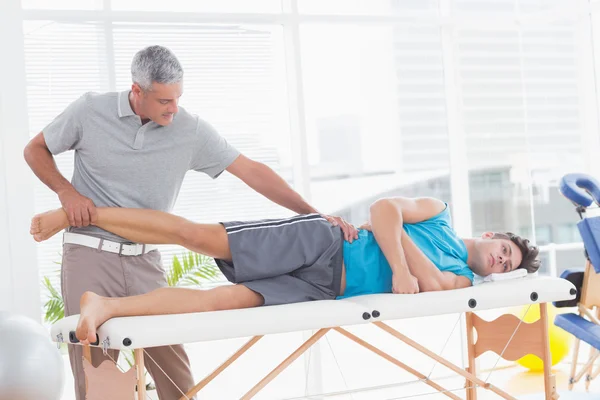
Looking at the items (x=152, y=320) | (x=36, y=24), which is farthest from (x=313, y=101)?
(x=152, y=320)

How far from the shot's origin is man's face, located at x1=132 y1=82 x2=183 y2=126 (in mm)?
2488

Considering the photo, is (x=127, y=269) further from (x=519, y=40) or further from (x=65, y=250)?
(x=519, y=40)

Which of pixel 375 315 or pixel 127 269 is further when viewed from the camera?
pixel 127 269

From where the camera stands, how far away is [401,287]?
2.54 meters

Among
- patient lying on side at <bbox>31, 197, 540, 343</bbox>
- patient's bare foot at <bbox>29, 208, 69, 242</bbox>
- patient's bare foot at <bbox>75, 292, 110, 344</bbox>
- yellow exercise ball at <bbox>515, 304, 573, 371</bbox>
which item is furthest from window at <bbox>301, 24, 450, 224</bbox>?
patient's bare foot at <bbox>75, 292, 110, 344</bbox>

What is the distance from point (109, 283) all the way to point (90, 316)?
18.3 inches

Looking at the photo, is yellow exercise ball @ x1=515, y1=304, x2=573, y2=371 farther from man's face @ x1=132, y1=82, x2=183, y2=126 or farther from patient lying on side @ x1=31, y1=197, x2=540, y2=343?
man's face @ x1=132, y1=82, x2=183, y2=126

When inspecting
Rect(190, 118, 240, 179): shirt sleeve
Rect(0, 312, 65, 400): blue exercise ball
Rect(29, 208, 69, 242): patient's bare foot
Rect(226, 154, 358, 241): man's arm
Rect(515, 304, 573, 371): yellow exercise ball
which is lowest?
Rect(515, 304, 573, 371): yellow exercise ball

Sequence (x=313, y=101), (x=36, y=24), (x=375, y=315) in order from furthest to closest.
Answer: (x=313, y=101) → (x=36, y=24) → (x=375, y=315)

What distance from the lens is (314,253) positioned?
2.62 metres

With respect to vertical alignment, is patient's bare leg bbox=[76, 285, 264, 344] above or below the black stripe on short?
below

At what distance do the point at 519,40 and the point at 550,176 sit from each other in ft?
2.95

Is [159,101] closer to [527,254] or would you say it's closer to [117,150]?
[117,150]

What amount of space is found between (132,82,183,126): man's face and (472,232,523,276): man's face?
47.7 inches
